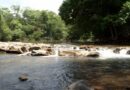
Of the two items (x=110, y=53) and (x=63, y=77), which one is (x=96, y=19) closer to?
(x=110, y=53)

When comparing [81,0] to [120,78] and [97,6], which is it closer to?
[97,6]

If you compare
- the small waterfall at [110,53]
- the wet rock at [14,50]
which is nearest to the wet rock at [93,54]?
the small waterfall at [110,53]

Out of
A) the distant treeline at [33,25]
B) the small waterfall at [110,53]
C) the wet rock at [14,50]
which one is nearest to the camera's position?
the small waterfall at [110,53]

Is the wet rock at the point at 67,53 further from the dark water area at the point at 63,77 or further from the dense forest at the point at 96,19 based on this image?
the dense forest at the point at 96,19

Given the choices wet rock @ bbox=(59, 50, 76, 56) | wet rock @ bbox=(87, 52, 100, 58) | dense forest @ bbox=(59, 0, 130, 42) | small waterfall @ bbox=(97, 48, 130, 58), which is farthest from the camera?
dense forest @ bbox=(59, 0, 130, 42)

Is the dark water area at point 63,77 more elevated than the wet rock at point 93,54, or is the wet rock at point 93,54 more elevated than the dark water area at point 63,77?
the wet rock at point 93,54

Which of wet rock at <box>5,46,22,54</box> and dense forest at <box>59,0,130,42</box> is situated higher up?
dense forest at <box>59,0,130,42</box>

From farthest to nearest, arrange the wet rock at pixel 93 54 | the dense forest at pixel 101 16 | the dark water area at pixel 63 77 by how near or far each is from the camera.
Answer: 1. the dense forest at pixel 101 16
2. the wet rock at pixel 93 54
3. the dark water area at pixel 63 77

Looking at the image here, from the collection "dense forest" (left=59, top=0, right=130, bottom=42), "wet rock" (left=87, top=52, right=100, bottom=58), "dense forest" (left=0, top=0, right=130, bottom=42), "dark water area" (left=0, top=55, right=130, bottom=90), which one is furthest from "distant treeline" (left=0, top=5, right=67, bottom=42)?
"dark water area" (left=0, top=55, right=130, bottom=90)

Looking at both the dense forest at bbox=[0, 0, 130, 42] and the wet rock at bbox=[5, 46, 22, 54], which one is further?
the dense forest at bbox=[0, 0, 130, 42]

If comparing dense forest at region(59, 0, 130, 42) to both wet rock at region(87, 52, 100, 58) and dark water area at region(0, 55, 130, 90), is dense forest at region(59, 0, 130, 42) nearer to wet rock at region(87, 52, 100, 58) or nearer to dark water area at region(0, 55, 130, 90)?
wet rock at region(87, 52, 100, 58)

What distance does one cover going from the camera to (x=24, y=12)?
314 ft

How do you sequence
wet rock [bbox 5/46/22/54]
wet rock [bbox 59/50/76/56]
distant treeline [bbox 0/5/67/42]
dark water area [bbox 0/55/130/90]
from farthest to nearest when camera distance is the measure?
distant treeline [bbox 0/5/67/42] → wet rock [bbox 5/46/22/54] → wet rock [bbox 59/50/76/56] → dark water area [bbox 0/55/130/90]

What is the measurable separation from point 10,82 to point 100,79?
482cm
